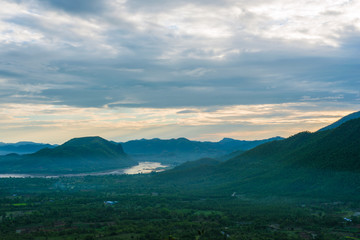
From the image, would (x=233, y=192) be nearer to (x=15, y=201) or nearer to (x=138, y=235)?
(x=138, y=235)

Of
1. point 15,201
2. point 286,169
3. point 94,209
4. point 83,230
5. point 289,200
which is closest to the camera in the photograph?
point 83,230

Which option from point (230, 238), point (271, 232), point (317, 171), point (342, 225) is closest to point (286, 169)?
point (317, 171)

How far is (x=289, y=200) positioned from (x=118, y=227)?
88202mm

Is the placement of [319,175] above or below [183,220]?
above

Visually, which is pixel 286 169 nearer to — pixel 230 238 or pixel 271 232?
pixel 271 232

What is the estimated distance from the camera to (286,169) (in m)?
194

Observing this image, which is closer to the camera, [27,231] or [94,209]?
[27,231]

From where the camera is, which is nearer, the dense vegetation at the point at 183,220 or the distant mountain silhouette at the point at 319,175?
the dense vegetation at the point at 183,220

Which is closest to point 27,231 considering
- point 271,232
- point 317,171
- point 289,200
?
point 271,232

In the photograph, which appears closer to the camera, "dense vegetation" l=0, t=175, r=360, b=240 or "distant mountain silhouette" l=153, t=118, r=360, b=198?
"dense vegetation" l=0, t=175, r=360, b=240

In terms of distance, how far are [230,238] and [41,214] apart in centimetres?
7964

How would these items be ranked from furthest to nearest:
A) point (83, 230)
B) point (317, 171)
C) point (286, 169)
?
point (286, 169) → point (317, 171) → point (83, 230)

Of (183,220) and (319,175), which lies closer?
(183,220)

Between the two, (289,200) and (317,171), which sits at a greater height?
(317,171)
